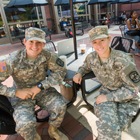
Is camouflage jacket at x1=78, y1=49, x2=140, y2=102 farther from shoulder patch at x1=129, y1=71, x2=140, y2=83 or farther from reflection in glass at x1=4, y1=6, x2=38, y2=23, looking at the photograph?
reflection in glass at x1=4, y1=6, x2=38, y2=23

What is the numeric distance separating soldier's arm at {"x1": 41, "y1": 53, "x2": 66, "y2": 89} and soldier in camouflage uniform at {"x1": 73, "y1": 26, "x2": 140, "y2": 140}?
0.65 ft

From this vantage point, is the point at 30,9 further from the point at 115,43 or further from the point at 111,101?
the point at 111,101

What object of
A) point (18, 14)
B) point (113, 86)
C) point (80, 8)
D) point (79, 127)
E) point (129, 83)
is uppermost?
point (80, 8)

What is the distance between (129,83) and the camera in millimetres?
1180

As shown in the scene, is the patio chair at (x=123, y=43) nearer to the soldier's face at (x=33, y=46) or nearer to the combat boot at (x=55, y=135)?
the soldier's face at (x=33, y=46)

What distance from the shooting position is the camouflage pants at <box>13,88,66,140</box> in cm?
122

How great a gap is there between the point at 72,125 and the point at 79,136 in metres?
0.19

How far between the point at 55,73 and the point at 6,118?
71 cm

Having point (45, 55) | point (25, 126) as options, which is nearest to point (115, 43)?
point (45, 55)

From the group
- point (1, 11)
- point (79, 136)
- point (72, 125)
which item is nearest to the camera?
point (79, 136)

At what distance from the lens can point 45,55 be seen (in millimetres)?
1512

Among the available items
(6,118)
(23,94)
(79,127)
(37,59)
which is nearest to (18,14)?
(37,59)

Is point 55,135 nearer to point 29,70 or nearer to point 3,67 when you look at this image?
point 29,70

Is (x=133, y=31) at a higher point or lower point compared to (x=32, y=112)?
higher
